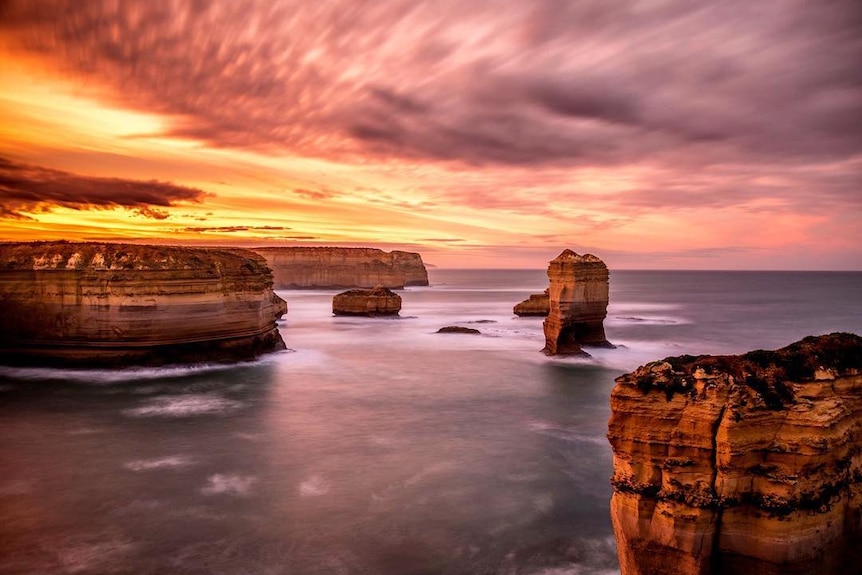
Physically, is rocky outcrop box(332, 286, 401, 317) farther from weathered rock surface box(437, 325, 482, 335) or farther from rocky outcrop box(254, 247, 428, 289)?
rocky outcrop box(254, 247, 428, 289)

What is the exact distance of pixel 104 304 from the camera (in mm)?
23594

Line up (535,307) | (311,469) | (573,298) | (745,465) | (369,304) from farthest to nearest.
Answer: (535,307) → (369,304) → (573,298) → (311,469) → (745,465)

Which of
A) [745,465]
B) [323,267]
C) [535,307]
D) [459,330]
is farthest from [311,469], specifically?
[323,267]

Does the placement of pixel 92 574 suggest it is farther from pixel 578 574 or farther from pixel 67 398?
pixel 67 398

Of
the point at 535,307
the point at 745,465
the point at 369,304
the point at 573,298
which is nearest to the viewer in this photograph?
the point at 745,465

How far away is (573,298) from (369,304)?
26.5 m

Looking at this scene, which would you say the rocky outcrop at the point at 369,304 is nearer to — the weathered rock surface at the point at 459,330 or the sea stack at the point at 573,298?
the weathered rock surface at the point at 459,330

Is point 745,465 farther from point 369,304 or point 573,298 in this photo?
point 369,304

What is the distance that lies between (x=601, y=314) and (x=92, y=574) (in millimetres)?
26085

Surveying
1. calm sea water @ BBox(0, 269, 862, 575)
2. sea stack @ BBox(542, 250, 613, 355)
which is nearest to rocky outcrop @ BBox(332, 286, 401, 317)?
calm sea water @ BBox(0, 269, 862, 575)

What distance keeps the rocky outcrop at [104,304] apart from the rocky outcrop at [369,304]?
25423 millimetres

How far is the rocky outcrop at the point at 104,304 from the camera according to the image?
933 inches

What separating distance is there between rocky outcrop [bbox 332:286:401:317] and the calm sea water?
2232 cm

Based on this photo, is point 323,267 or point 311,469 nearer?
point 311,469
